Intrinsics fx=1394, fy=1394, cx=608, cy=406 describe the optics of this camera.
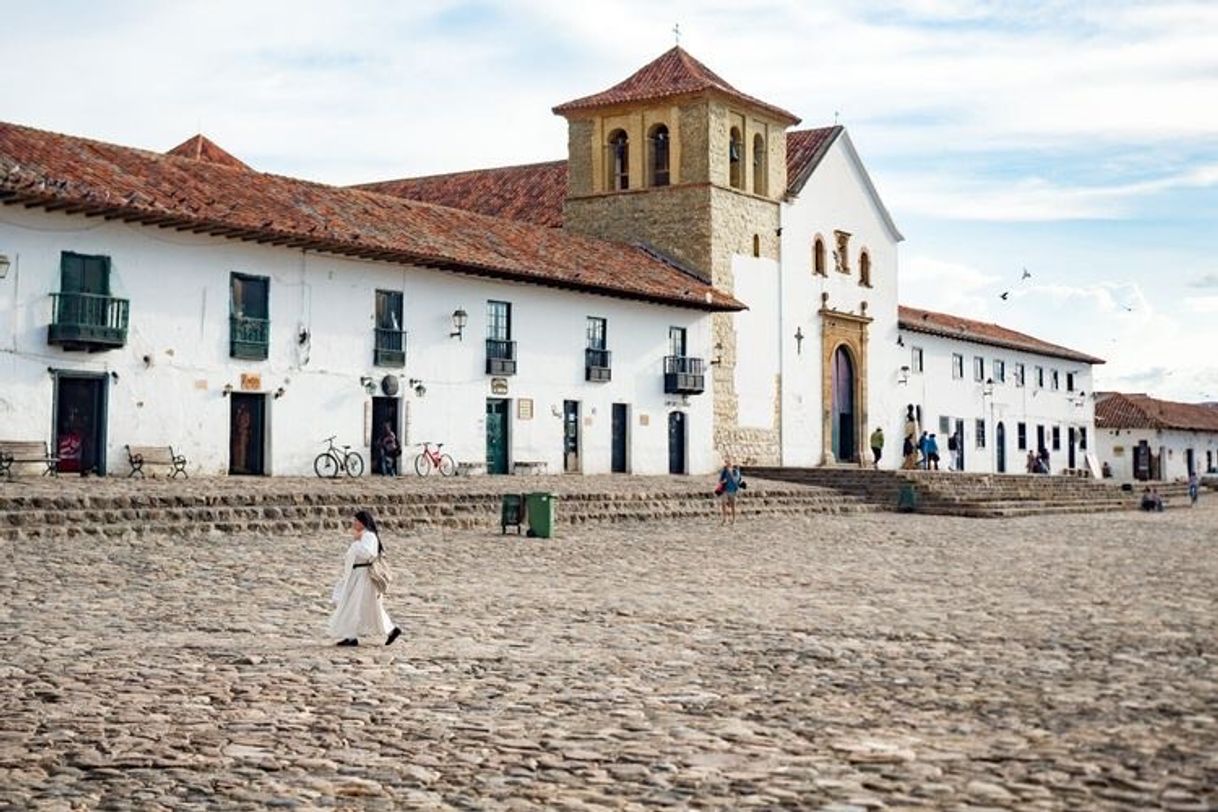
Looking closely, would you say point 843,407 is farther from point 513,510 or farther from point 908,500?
point 513,510

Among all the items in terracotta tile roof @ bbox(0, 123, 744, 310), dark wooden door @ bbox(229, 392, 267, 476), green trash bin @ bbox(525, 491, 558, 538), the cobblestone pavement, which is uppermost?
terracotta tile roof @ bbox(0, 123, 744, 310)

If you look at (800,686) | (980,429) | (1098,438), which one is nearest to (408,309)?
(800,686)

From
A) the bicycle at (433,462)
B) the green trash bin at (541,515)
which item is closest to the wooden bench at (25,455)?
the bicycle at (433,462)

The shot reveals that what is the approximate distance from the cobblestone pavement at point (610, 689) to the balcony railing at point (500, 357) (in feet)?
49.2

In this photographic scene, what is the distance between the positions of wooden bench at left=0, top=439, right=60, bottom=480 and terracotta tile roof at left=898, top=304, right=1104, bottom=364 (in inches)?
1170

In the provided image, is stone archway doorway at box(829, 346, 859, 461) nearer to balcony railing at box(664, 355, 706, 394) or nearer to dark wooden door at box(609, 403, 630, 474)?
balcony railing at box(664, 355, 706, 394)

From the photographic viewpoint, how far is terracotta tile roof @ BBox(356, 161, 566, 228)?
42000 millimetres

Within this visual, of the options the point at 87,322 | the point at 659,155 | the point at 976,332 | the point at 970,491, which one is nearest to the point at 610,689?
the point at 87,322

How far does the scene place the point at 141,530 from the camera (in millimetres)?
17734

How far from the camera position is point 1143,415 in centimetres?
6550

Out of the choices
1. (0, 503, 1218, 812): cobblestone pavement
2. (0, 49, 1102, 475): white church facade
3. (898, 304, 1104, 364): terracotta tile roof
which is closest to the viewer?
(0, 503, 1218, 812): cobblestone pavement

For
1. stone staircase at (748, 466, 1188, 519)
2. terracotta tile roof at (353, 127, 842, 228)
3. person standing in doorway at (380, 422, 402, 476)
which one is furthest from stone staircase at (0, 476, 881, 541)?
terracotta tile roof at (353, 127, 842, 228)

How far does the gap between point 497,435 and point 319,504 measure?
34.1 feet

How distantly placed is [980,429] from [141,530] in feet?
128
